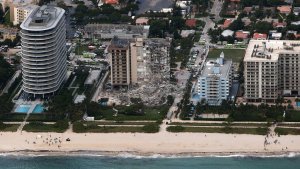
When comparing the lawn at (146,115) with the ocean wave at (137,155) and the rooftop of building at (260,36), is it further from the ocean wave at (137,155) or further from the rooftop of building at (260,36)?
the rooftop of building at (260,36)

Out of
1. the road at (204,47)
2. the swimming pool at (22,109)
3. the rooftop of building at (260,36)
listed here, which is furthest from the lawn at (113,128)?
the rooftop of building at (260,36)

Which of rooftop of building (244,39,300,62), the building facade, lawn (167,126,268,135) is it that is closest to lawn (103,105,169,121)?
lawn (167,126,268,135)

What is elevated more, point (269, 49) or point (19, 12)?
point (269, 49)

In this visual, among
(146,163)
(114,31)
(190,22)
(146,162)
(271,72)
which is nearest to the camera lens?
(146,163)

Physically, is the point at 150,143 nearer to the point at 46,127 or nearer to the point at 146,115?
the point at 146,115

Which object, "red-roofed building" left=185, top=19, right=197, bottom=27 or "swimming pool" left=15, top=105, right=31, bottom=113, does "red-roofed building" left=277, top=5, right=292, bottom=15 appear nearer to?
"red-roofed building" left=185, top=19, right=197, bottom=27

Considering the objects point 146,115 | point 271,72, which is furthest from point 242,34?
point 146,115

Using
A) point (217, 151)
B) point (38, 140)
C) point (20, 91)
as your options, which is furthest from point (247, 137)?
point (20, 91)
